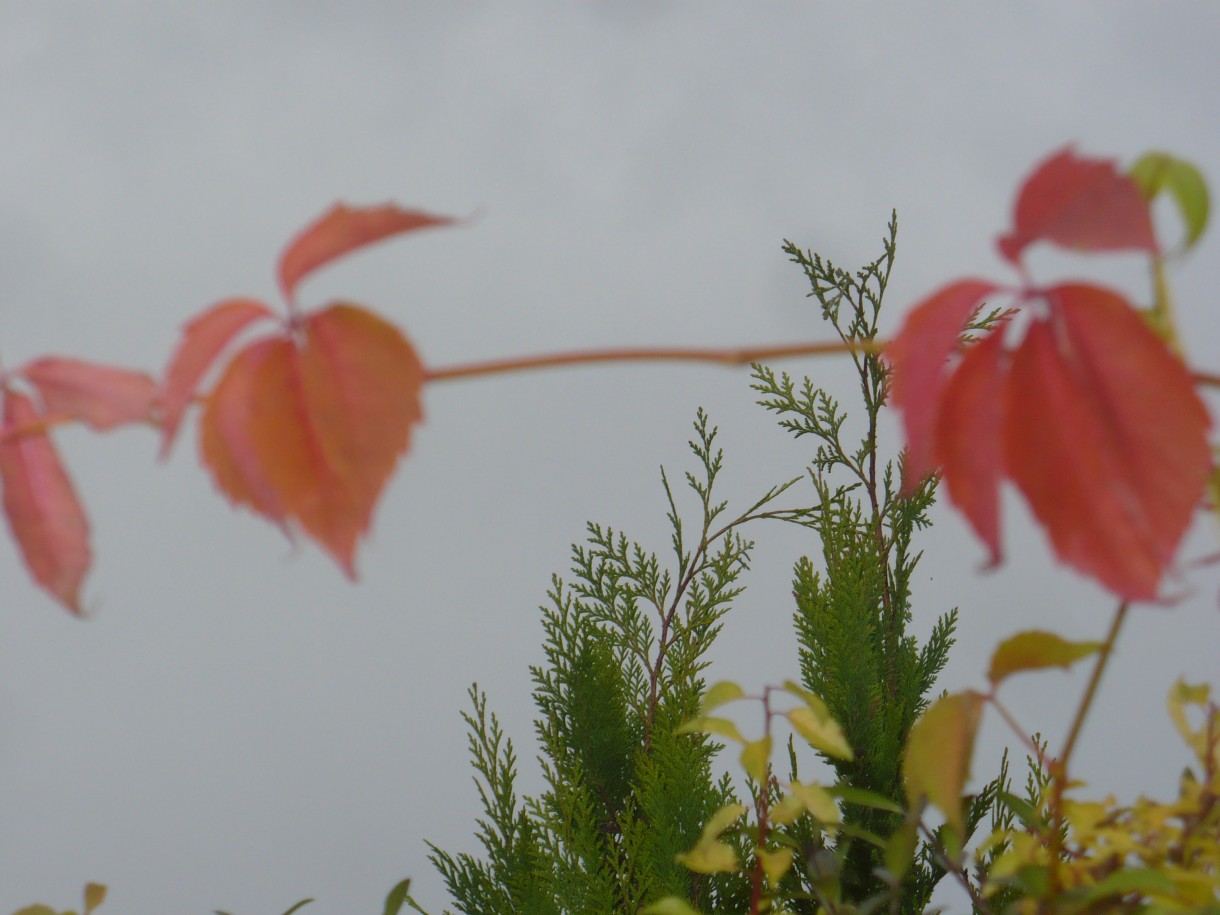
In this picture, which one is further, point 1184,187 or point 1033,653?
point 1033,653

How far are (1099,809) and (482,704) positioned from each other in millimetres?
947

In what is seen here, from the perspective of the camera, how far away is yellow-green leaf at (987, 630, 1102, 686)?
1.59ft

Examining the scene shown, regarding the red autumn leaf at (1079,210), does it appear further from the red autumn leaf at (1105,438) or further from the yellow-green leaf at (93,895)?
the yellow-green leaf at (93,895)

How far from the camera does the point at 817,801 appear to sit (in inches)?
28.0

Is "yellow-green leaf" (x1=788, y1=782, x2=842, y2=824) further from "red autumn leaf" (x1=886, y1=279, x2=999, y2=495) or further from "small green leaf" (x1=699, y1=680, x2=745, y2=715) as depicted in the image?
"red autumn leaf" (x1=886, y1=279, x2=999, y2=495)

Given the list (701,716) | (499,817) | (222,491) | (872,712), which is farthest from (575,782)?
(222,491)

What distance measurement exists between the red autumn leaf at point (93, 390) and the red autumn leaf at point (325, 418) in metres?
0.07

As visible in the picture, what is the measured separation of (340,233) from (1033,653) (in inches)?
13.9

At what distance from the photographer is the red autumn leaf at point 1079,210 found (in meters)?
0.38

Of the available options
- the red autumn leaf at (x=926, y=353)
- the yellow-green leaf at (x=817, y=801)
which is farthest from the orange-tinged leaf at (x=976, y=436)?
the yellow-green leaf at (x=817, y=801)

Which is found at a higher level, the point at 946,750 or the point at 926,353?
the point at 926,353

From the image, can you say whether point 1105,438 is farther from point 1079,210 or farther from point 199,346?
point 199,346

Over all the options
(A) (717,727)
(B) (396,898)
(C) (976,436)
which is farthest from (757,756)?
(C) (976,436)

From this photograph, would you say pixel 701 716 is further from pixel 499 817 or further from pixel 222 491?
pixel 499 817
